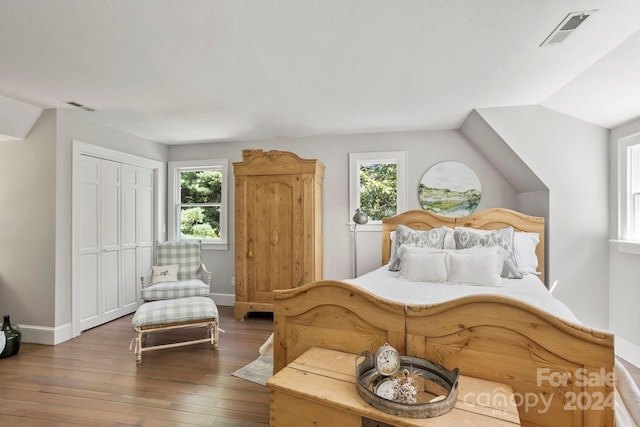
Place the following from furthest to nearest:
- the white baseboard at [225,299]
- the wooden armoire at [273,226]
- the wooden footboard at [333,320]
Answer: the white baseboard at [225,299], the wooden armoire at [273,226], the wooden footboard at [333,320]

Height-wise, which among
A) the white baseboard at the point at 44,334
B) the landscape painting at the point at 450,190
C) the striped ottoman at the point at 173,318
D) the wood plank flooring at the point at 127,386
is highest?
the landscape painting at the point at 450,190

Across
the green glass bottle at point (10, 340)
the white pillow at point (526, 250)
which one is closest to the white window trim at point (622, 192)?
the white pillow at point (526, 250)

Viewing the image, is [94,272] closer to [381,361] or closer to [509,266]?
[381,361]

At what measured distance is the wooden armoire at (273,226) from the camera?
408 centimetres

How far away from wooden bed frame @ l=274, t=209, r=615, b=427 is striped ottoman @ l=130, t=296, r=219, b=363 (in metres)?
1.56

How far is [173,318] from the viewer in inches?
123

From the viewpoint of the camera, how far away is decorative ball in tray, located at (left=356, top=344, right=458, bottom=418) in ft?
3.88

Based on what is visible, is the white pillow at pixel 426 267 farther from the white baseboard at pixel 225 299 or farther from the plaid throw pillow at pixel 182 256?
the white baseboard at pixel 225 299

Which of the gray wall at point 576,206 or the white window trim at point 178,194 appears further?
the white window trim at point 178,194

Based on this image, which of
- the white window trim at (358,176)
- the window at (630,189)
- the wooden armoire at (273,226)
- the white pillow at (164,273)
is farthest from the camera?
the white window trim at (358,176)

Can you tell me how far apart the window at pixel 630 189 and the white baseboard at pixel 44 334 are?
221 inches

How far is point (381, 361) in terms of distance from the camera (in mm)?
1435

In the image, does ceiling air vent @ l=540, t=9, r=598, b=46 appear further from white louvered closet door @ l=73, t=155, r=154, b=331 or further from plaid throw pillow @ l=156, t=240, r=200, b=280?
white louvered closet door @ l=73, t=155, r=154, b=331
